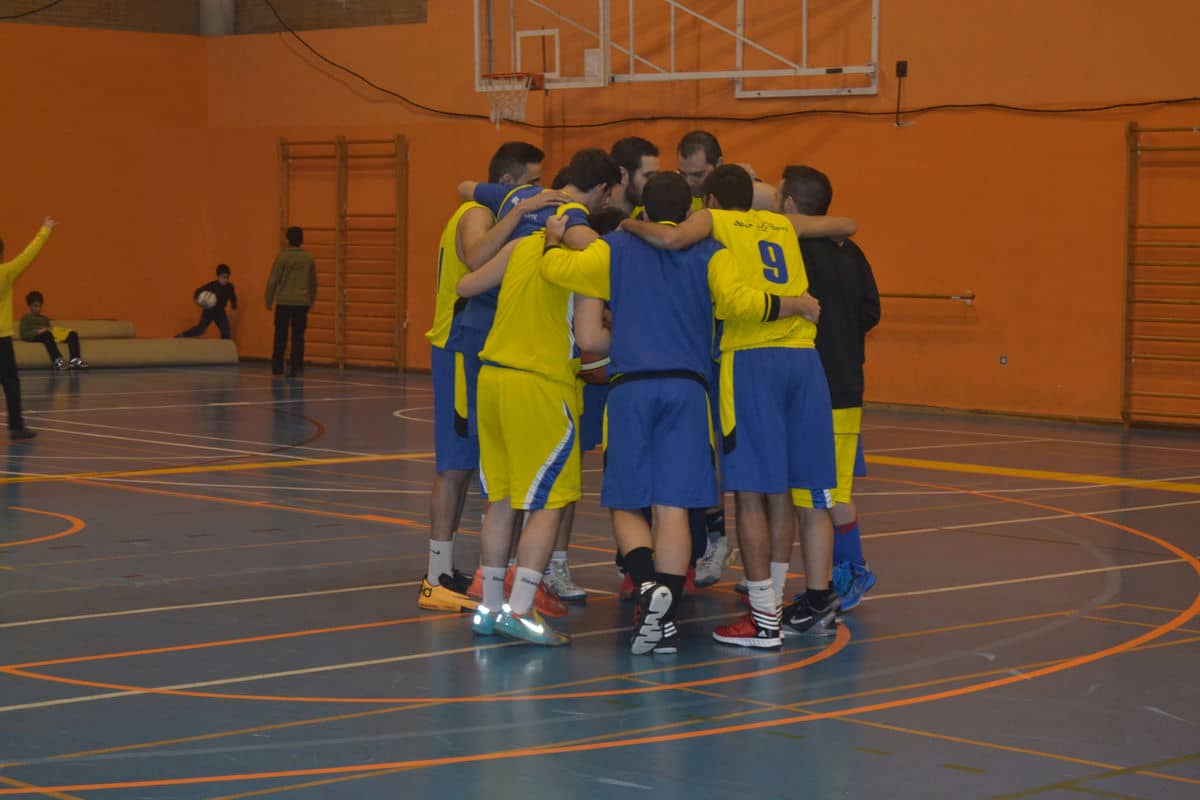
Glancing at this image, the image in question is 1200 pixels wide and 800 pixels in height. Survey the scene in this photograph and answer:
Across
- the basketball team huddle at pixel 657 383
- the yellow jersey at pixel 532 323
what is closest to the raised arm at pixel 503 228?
the basketball team huddle at pixel 657 383

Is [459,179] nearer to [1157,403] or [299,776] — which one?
[1157,403]

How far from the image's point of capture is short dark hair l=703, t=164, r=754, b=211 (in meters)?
6.91

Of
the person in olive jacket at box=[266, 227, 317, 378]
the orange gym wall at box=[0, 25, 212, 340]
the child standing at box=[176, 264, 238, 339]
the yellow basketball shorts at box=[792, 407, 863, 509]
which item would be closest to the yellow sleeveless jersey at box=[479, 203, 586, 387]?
the yellow basketball shorts at box=[792, 407, 863, 509]

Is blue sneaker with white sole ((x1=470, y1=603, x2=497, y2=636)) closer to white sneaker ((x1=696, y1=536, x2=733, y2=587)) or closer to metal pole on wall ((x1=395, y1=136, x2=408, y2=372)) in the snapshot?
white sneaker ((x1=696, y1=536, x2=733, y2=587))

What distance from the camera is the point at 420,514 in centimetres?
1036

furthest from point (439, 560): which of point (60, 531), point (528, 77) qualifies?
point (528, 77)

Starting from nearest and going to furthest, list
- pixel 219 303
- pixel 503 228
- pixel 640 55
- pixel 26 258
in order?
1. pixel 503 228
2. pixel 26 258
3. pixel 640 55
4. pixel 219 303

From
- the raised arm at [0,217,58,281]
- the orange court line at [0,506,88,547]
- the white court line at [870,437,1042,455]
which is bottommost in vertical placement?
the white court line at [870,437,1042,455]

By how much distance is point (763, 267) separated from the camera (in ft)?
22.2

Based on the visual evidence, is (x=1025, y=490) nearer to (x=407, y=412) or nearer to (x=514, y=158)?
(x=514, y=158)

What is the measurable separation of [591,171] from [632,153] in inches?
32.5

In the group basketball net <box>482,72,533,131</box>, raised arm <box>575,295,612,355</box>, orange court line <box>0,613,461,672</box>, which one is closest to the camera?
orange court line <box>0,613,461,672</box>

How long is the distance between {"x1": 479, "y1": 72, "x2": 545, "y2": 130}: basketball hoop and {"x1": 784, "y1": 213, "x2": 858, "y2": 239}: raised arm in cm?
1340

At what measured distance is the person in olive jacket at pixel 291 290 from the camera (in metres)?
22.0
